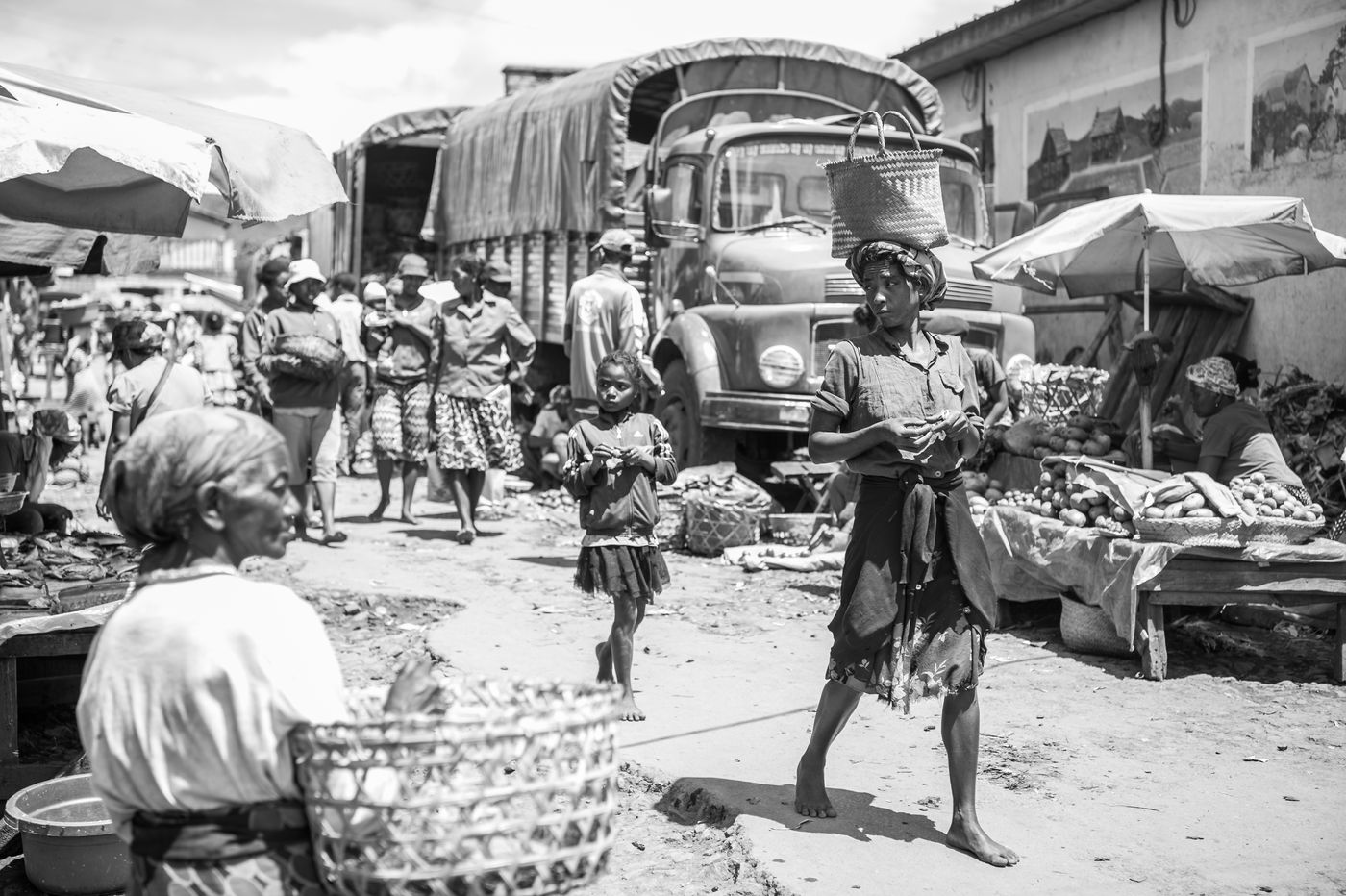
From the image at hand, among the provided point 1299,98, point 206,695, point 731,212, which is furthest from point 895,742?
point 1299,98

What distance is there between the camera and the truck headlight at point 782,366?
32.6ft

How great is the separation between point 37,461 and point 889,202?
632 centimetres

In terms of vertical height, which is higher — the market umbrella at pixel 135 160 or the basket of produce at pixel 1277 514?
the market umbrella at pixel 135 160

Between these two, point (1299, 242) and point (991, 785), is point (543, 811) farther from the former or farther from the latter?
point (1299, 242)

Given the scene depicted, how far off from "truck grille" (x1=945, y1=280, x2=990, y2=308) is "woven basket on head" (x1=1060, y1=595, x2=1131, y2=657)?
3752mm

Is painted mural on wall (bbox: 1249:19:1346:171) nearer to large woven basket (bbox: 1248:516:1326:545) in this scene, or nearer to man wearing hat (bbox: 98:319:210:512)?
large woven basket (bbox: 1248:516:1326:545)

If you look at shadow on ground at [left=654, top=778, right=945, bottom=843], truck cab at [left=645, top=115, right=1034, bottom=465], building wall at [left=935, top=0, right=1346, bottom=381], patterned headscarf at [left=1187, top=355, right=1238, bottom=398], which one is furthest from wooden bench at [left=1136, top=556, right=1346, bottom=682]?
building wall at [left=935, top=0, right=1346, bottom=381]

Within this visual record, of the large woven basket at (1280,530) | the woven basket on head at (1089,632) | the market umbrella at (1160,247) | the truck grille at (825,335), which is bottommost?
the woven basket on head at (1089,632)

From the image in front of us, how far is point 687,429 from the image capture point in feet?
35.6

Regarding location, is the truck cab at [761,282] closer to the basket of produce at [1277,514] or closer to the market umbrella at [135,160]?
the basket of produce at [1277,514]

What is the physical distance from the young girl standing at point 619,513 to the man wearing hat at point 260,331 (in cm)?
464

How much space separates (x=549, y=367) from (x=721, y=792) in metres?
10.2

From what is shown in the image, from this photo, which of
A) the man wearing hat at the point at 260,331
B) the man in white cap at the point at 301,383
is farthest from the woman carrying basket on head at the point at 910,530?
the man wearing hat at the point at 260,331

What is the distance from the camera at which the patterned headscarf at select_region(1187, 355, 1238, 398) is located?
7523mm
